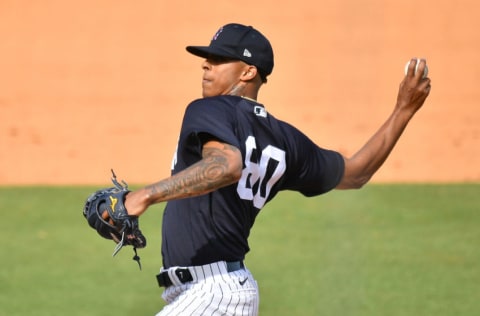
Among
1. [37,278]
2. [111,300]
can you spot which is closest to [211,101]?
[111,300]

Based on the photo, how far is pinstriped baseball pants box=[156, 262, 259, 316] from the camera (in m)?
4.01

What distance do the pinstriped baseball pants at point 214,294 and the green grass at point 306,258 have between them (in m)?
3.25

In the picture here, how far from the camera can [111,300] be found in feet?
25.2

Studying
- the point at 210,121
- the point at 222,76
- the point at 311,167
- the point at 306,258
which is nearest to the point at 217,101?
the point at 210,121

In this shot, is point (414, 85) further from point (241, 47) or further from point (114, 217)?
point (114, 217)

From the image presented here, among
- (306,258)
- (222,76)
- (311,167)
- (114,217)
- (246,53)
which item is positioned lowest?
(306,258)

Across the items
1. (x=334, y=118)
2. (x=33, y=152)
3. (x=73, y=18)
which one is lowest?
(x=33, y=152)

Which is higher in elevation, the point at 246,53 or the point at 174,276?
the point at 246,53

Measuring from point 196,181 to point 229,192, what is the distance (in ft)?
1.41

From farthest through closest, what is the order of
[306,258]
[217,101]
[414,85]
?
[306,258], [414,85], [217,101]

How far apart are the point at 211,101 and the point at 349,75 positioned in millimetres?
11298

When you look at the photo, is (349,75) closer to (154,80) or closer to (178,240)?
(154,80)

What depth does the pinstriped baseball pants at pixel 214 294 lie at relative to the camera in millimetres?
4012

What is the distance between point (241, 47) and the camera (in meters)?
4.23
